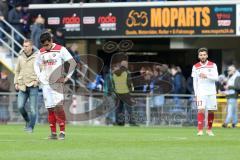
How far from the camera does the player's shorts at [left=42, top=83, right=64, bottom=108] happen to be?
1764 centimetres

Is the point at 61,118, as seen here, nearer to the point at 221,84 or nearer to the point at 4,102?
the point at 4,102

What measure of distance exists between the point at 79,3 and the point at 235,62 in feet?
21.3

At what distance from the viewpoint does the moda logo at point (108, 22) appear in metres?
32.3

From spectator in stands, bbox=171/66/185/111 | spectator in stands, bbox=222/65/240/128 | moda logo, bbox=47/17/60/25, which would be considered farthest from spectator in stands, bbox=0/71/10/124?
spectator in stands, bbox=222/65/240/128

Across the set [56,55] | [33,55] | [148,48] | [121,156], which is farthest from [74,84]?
[121,156]

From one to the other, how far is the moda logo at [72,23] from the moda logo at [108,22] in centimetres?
89

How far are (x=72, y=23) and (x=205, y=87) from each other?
12966 mm

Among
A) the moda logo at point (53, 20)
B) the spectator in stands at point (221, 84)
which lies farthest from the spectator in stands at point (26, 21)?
the spectator in stands at point (221, 84)

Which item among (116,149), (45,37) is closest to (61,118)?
(45,37)

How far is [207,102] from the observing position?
812 inches

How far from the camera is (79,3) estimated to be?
108 ft

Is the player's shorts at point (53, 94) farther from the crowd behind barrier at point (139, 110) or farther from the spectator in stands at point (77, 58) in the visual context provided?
the spectator in stands at point (77, 58)

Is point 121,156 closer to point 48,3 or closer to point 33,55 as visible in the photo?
point 33,55

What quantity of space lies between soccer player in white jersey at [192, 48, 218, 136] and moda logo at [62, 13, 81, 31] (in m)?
12.7
